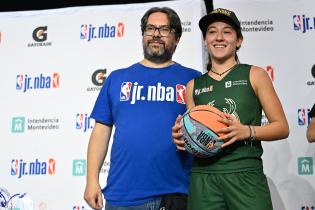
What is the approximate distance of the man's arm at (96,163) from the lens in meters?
1.82

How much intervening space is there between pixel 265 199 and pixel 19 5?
3.04 meters

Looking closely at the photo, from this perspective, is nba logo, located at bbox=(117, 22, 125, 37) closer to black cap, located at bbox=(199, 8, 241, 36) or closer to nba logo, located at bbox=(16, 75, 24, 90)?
nba logo, located at bbox=(16, 75, 24, 90)

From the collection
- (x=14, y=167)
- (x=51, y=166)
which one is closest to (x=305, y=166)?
(x=51, y=166)

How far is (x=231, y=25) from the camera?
1.75 m

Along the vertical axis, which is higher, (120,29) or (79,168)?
(120,29)

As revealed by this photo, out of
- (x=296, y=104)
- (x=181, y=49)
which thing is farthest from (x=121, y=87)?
(x=296, y=104)

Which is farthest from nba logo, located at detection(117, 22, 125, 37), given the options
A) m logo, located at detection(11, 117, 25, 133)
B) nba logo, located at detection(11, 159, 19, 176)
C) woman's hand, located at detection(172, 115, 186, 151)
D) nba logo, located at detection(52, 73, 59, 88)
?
woman's hand, located at detection(172, 115, 186, 151)

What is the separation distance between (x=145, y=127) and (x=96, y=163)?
0.30 metres

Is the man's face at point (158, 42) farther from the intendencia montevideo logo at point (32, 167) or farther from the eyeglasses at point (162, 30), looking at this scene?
the intendencia montevideo logo at point (32, 167)

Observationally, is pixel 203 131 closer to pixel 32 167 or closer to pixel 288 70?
pixel 288 70

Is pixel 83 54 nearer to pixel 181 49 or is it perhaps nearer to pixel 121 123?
pixel 181 49

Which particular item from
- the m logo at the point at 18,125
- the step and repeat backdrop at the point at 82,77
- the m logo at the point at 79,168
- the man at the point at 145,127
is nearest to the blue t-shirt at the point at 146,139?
the man at the point at 145,127

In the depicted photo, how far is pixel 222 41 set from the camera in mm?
1735

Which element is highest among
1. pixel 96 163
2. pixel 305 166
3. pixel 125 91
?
pixel 125 91
